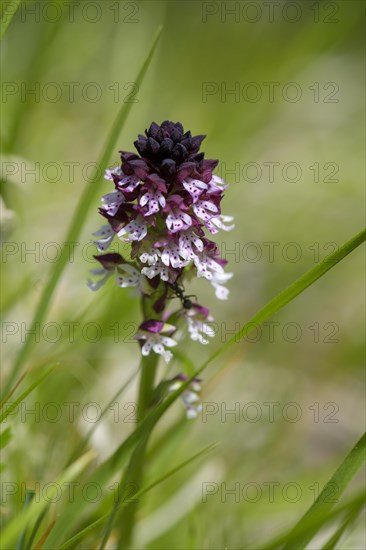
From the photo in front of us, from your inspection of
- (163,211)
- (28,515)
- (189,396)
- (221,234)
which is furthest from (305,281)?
(221,234)

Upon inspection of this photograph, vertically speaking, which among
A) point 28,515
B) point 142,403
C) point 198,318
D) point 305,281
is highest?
point 305,281

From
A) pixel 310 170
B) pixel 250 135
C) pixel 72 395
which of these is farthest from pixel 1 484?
pixel 310 170

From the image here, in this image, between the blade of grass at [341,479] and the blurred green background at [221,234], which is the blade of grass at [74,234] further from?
the blade of grass at [341,479]

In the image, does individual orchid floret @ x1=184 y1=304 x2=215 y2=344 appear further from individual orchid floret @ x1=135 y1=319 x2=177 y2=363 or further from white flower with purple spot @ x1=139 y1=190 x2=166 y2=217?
white flower with purple spot @ x1=139 y1=190 x2=166 y2=217

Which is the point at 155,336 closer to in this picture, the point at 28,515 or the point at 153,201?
the point at 153,201

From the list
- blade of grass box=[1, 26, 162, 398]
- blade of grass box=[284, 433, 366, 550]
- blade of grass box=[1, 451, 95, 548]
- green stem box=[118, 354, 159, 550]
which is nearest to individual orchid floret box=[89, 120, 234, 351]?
green stem box=[118, 354, 159, 550]

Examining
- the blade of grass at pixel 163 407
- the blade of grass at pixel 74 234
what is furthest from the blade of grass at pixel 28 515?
the blade of grass at pixel 74 234
